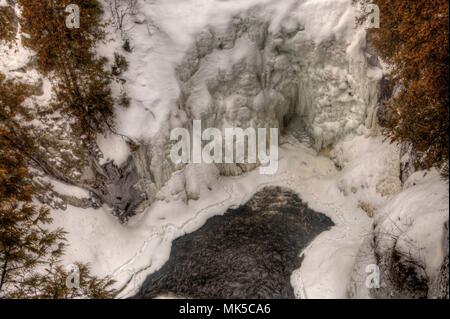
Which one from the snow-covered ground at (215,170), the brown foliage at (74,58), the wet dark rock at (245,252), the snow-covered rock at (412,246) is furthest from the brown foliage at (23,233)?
the snow-covered rock at (412,246)

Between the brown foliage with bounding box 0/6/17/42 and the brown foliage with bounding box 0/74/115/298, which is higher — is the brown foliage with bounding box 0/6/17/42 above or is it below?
above

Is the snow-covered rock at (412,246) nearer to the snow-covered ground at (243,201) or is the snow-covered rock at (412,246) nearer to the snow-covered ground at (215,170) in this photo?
the snow-covered ground at (215,170)

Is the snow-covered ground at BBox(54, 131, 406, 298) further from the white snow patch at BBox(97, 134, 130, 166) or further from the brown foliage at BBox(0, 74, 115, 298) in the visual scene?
the white snow patch at BBox(97, 134, 130, 166)

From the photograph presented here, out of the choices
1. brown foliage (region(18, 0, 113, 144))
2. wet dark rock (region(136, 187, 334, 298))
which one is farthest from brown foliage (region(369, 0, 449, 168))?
brown foliage (region(18, 0, 113, 144))

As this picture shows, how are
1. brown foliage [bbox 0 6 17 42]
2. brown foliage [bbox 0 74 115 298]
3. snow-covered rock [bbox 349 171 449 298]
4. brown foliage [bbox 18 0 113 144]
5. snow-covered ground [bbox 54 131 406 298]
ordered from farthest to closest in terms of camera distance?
1. brown foliage [bbox 18 0 113 144]
2. brown foliage [bbox 0 6 17 42]
3. snow-covered ground [bbox 54 131 406 298]
4. brown foliage [bbox 0 74 115 298]
5. snow-covered rock [bbox 349 171 449 298]

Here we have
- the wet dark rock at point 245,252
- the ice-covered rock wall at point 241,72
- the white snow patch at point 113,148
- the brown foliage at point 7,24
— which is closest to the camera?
the wet dark rock at point 245,252

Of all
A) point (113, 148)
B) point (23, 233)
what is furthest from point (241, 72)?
point (23, 233)

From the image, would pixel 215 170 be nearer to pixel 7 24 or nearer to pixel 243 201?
pixel 243 201

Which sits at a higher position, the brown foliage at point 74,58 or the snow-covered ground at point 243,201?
the brown foliage at point 74,58
